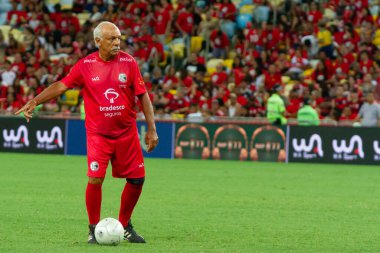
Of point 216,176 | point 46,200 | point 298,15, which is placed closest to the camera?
point 46,200

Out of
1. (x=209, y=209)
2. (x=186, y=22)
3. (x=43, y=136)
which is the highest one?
(x=186, y=22)

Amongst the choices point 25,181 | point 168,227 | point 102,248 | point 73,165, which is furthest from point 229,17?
point 102,248

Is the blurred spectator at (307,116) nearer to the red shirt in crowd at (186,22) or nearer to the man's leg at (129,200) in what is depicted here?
the red shirt in crowd at (186,22)

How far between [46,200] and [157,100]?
14822 mm

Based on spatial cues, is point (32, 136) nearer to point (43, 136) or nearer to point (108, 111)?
point (43, 136)

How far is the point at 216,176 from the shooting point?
838 inches

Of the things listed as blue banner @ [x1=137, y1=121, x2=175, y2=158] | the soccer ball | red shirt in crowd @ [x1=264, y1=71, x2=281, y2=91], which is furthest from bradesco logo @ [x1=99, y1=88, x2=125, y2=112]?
red shirt in crowd @ [x1=264, y1=71, x2=281, y2=91]

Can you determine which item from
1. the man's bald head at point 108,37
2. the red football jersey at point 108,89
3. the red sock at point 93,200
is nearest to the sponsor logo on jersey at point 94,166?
the red sock at point 93,200

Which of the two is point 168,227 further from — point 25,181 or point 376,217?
point 25,181

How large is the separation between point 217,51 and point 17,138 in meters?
6.86

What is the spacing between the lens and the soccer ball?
9.89 metres

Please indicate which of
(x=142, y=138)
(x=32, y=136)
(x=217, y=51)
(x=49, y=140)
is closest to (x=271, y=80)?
(x=217, y=51)

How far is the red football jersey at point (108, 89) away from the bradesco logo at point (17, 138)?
18733 mm

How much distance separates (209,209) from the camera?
1409 cm
